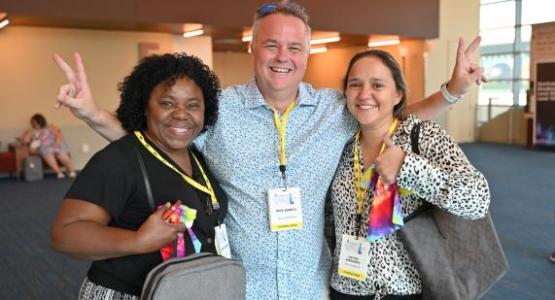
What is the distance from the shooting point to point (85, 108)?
1.94 meters

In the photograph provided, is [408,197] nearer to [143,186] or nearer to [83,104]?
[143,186]

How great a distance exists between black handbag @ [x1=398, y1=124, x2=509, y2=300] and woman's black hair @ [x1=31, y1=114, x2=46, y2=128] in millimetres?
10539

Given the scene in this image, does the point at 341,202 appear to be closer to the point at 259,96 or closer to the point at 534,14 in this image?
the point at 259,96

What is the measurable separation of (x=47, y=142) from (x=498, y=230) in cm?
894

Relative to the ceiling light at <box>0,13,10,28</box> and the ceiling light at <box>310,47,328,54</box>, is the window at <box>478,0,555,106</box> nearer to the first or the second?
the ceiling light at <box>310,47,328,54</box>

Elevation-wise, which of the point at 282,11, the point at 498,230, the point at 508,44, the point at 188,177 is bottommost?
the point at 498,230

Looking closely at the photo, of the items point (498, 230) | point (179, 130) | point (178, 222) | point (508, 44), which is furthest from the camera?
point (508, 44)

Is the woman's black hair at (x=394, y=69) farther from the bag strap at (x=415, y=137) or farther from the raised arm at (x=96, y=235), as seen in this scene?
the raised arm at (x=96, y=235)

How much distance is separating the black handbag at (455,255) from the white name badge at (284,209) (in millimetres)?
413

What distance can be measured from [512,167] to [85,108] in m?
11.3

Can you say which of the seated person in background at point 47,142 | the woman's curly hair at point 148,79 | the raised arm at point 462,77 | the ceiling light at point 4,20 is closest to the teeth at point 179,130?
the woman's curly hair at point 148,79

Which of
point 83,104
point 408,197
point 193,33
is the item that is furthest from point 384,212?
point 193,33

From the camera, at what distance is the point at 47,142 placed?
10938 mm

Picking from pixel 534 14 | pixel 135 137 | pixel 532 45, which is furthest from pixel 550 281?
pixel 534 14
